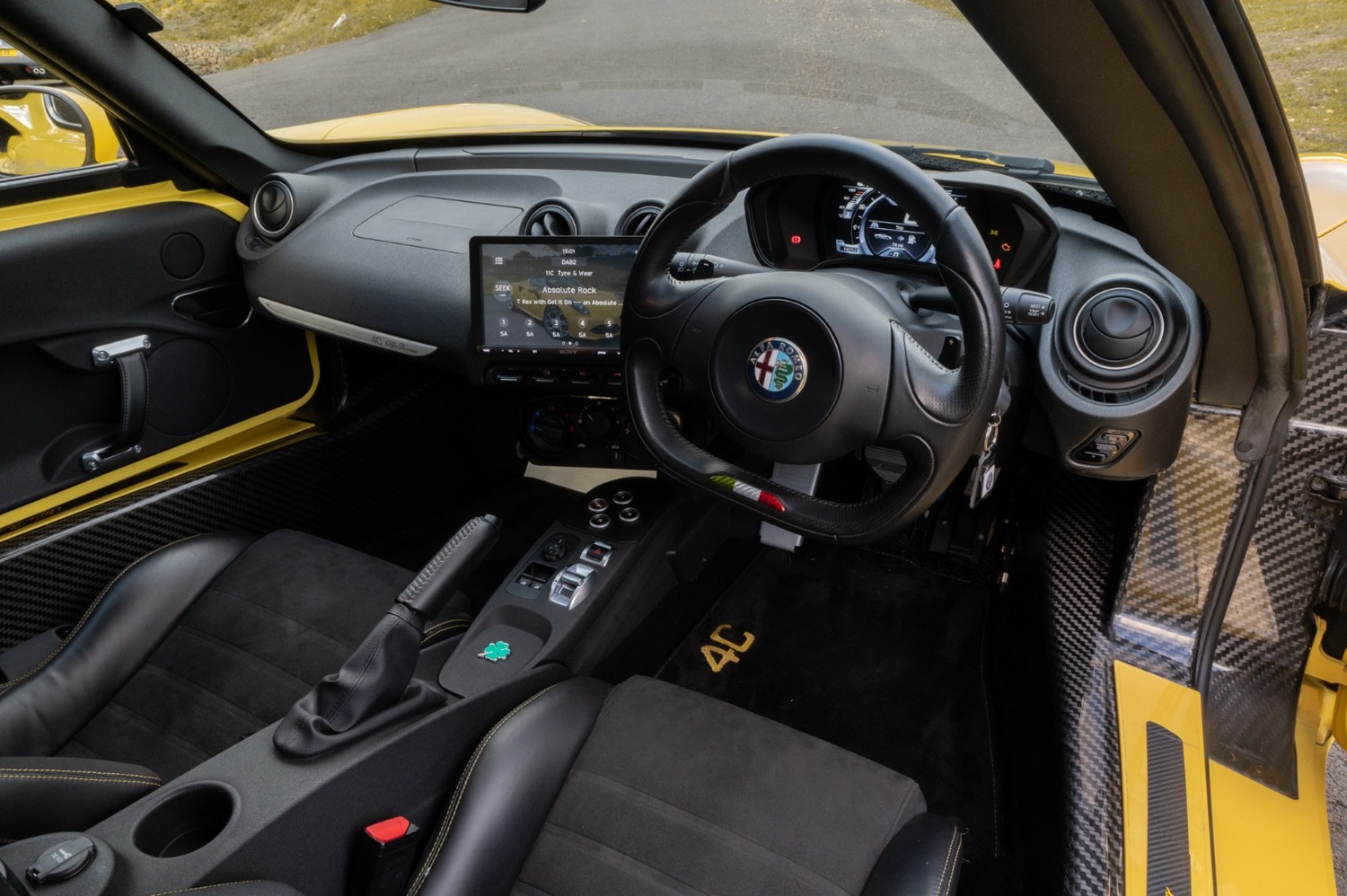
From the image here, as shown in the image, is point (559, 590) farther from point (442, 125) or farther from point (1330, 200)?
point (1330, 200)

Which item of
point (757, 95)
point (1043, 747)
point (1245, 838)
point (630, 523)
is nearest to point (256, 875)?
point (630, 523)

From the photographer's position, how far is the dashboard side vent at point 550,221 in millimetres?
1925

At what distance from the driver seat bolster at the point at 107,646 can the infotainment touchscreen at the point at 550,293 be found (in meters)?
0.71

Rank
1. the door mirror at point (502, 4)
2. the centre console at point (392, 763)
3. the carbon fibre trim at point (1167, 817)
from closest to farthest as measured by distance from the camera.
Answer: the centre console at point (392, 763) → the carbon fibre trim at point (1167, 817) → the door mirror at point (502, 4)

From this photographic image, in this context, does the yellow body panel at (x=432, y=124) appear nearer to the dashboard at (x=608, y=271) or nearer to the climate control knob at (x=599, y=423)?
Answer: the dashboard at (x=608, y=271)

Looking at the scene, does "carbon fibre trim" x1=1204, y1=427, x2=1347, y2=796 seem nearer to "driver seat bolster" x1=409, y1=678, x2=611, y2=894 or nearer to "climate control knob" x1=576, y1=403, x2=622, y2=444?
"driver seat bolster" x1=409, y1=678, x2=611, y2=894

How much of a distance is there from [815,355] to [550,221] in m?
0.94

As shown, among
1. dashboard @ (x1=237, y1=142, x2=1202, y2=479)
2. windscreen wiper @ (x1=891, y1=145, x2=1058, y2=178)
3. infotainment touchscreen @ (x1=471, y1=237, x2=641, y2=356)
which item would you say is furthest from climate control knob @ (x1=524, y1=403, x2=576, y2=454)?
windscreen wiper @ (x1=891, y1=145, x2=1058, y2=178)

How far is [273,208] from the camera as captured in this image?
212cm

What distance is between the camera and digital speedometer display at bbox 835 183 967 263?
4.98 ft

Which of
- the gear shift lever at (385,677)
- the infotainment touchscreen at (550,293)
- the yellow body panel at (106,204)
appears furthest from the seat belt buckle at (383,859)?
the yellow body panel at (106,204)

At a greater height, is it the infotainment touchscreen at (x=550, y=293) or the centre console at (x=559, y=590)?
the infotainment touchscreen at (x=550, y=293)

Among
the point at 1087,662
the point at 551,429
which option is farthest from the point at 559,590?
the point at 1087,662

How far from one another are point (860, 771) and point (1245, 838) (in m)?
0.63
